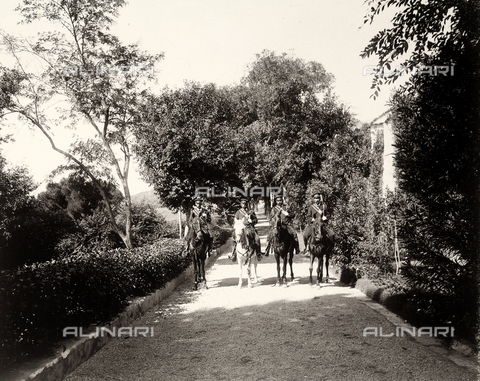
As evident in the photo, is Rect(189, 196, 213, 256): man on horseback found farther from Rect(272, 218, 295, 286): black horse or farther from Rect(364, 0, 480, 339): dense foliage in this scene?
Rect(364, 0, 480, 339): dense foliage

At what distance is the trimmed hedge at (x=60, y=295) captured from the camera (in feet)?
13.9

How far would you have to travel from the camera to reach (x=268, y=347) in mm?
5496

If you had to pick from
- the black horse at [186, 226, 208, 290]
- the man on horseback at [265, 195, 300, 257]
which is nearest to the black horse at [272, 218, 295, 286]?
the man on horseback at [265, 195, 300, 257]

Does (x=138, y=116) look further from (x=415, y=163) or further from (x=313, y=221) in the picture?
(x=415, y=163)

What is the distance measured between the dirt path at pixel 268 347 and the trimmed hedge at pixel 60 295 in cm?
Result: 58

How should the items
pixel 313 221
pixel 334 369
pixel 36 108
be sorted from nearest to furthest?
1. pixel 334 369
2. pixel 313 221
3. pixel 36 108

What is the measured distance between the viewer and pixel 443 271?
16.9 ft

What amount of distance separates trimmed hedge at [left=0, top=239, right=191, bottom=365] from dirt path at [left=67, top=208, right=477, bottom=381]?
0.58m

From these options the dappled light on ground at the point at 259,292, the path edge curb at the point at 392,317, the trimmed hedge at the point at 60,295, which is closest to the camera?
the trimmed hedge at the point at 60,295

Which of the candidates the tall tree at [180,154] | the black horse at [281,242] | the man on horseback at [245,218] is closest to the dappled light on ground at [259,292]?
the black horse at [281,242]

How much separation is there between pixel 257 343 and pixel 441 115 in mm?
4007

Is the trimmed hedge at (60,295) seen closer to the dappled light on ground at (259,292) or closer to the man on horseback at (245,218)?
the dappled light on ground at (259,292)

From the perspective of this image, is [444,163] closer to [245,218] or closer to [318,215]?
[318,215]

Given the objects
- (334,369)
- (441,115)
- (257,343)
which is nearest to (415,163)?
(441,115)
